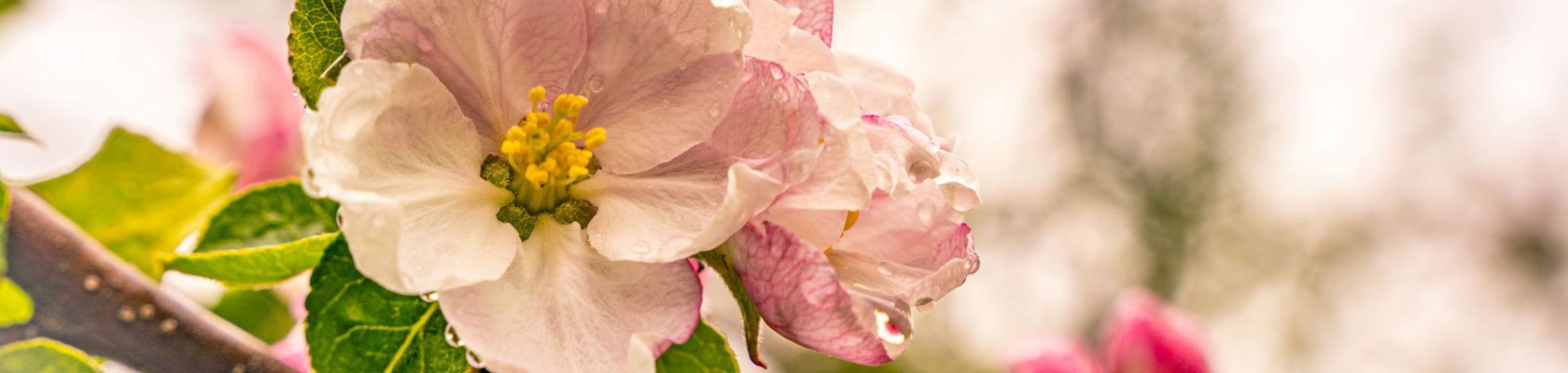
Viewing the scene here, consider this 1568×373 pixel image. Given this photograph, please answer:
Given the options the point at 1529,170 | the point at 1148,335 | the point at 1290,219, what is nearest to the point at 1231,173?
the point at 1290,219

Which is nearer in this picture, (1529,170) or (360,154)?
(360,154)

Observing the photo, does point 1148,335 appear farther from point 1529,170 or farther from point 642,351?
point 1529,170

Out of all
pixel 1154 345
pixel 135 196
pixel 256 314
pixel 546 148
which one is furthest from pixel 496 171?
pixel 1154 345

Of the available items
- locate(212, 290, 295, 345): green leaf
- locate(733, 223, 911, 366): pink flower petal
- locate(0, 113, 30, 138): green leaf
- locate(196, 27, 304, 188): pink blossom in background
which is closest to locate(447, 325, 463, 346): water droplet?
locate(733, 223, 911, 366): pink flower petal

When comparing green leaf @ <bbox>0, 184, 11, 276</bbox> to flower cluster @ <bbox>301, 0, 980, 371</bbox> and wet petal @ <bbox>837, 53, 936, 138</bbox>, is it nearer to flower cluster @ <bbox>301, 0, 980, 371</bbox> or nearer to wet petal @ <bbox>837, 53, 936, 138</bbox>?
flower cluster @ <bbox>301, 0, 980, 371</bbox>

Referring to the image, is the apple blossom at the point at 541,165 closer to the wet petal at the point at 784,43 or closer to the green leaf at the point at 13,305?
the wet petal at the point at 784,43

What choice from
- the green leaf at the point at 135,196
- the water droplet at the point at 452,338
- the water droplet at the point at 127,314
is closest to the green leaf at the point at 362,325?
the water droplet at the point at 452,338

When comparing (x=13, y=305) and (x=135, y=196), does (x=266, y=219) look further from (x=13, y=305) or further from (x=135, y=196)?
(x=135, y=196)
